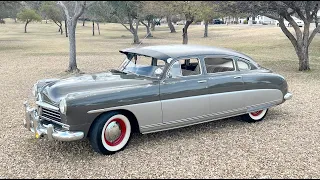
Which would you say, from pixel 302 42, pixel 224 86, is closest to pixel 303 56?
pixel 302 42

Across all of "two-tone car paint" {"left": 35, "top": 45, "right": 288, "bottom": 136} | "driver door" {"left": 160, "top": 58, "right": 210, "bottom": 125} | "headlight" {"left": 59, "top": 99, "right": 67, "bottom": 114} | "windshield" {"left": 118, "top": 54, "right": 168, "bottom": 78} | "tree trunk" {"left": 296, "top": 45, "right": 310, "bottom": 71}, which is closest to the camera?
"headlight" {"left": 59, "top": 99, "right": 67, "bottom": 114}

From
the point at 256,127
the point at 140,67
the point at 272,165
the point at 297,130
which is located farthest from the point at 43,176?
the point at 297,130

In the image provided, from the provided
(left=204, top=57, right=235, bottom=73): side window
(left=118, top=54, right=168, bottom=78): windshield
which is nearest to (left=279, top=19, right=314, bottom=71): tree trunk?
(left=204, top=57, right=235, bottom=73): side window

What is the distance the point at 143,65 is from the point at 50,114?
165 cm

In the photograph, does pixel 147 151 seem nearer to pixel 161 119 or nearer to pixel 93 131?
pixel 161 119

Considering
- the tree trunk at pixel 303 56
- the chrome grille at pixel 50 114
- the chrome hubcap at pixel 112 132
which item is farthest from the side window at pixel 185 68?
the tree trunk at pixel 303 56

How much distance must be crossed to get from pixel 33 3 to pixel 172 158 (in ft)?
9.56

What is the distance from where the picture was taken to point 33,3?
2246 mm

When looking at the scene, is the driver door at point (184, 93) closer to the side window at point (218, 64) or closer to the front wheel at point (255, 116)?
the side window at point (218, 64)

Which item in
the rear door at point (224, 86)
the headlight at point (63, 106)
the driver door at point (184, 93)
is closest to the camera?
the headlight at point (63, 106)

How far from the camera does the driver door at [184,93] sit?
4.89m

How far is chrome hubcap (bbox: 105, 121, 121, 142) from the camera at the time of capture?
14.9 feet

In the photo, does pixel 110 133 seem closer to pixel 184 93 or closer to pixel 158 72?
pixel 158 72

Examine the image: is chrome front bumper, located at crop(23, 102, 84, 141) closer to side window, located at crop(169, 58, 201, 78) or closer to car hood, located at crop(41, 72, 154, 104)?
car hood, located at crop(41, 72, 154, 104)
